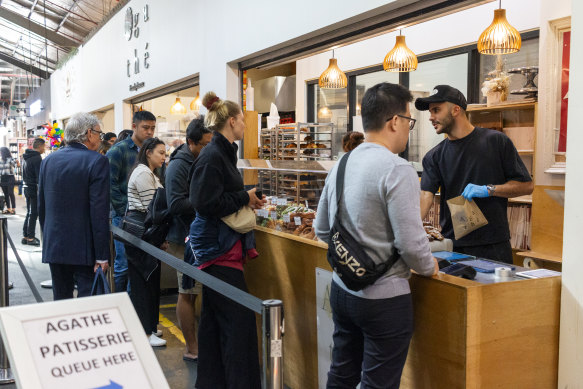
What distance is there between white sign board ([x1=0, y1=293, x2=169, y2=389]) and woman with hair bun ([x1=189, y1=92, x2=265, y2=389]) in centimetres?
138

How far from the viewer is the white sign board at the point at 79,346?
1.41 meters

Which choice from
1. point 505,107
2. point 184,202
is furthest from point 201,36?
point 184,202

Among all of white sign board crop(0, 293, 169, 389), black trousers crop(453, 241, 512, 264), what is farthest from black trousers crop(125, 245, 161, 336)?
white sign board crop(0, 293, 169, 389)

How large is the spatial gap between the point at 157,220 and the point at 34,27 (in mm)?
16871

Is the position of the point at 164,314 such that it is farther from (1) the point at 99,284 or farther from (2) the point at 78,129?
(2) the point at 78,129

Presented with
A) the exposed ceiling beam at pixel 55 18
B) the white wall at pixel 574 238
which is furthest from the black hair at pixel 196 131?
the exposed ceiling beam at pixel 55 18

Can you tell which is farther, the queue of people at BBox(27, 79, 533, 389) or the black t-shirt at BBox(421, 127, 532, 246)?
the black t-shirt at BBox(421, 127, 532, 246)

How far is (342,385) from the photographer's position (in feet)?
7.80

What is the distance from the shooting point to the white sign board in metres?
1.41

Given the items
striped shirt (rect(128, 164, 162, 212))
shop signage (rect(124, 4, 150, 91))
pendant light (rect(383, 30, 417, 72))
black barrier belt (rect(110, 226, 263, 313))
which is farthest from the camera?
shop signage (rect(124, 4, 150, 91))

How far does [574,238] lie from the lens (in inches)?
89.3

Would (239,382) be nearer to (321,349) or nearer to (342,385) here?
(321,349)

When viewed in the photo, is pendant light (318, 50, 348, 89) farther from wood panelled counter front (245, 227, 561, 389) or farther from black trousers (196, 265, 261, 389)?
wood panelled counter front (245, 227, 561, 389)

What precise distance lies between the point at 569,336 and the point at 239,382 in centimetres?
167
